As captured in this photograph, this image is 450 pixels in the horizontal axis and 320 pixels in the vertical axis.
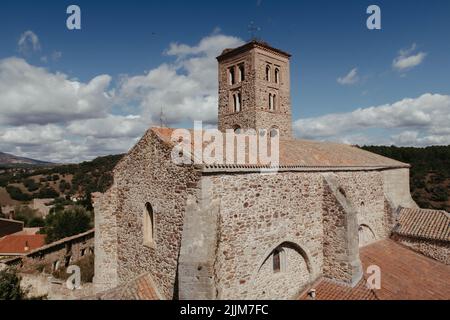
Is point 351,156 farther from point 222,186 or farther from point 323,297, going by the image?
point 222,186

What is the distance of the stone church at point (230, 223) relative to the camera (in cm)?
820

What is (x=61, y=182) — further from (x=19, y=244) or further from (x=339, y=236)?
(x=339, y=236)

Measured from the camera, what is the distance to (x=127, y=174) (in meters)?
11.5

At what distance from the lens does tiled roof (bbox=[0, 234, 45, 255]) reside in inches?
1229

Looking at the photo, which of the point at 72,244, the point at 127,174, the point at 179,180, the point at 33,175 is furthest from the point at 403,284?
the point at 33,175

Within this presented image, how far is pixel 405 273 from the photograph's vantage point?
12.2 m

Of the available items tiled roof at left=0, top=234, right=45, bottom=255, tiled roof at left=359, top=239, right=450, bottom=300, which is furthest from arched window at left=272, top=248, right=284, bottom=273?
tiled roof at left=0, top=234, right=45, bottom=255

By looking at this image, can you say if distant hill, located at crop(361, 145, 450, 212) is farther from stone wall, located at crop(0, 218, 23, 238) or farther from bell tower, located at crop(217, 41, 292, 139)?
stone wall, located at crop(0, 218, 23, 238)

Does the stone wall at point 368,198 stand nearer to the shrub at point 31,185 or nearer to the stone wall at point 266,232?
the stone wall at point 266,232

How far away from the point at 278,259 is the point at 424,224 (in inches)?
361

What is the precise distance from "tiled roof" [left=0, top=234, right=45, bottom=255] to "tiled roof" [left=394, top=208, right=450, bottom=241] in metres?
32.7

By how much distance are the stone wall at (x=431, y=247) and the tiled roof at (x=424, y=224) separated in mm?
207

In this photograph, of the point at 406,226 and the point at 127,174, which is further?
the point at 406,226

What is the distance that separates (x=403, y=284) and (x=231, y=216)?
24.6 ft
